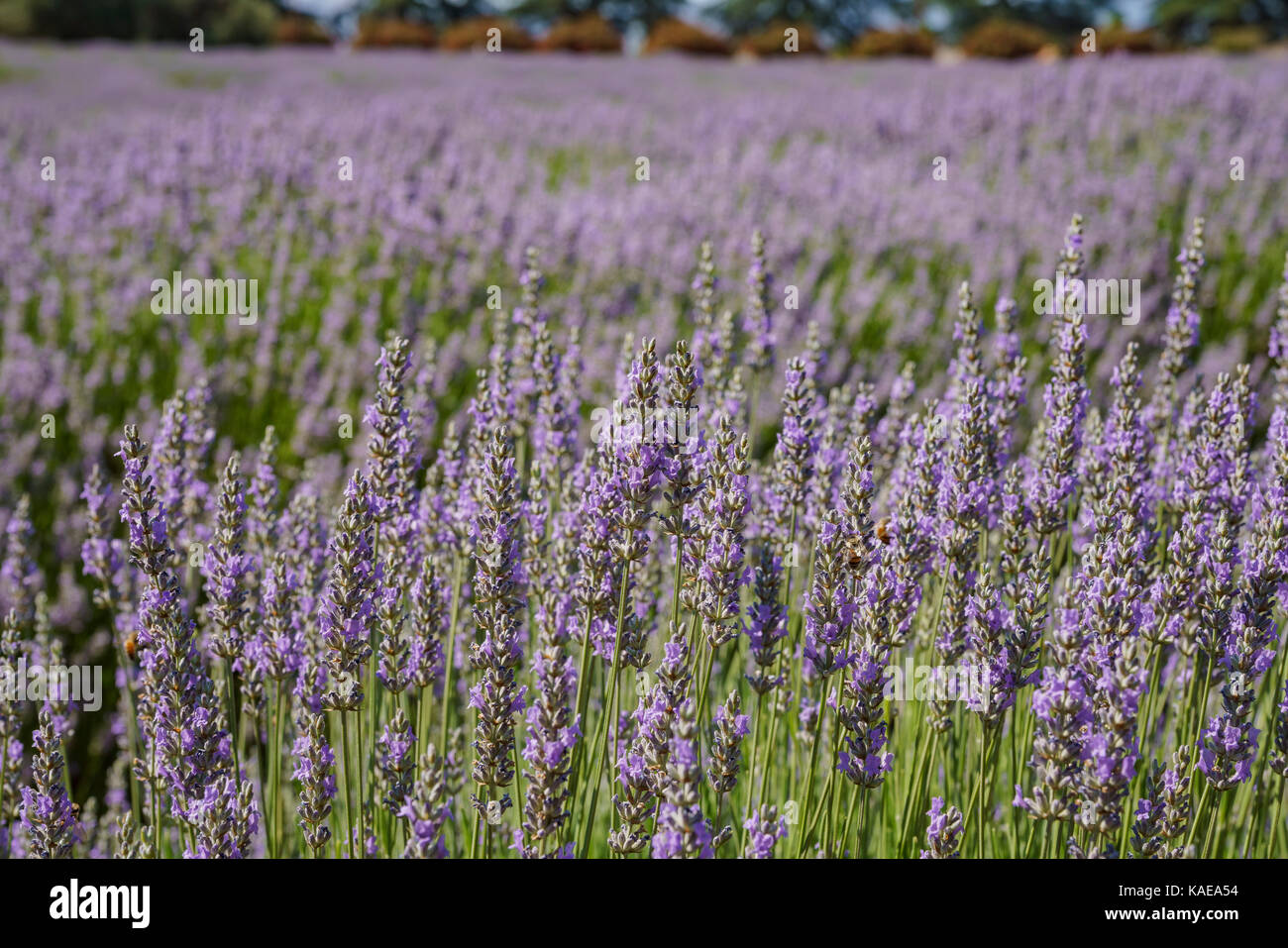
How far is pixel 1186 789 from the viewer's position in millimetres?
2002

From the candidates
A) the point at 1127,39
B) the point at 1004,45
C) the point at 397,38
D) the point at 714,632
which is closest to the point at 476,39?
the point at 397,38

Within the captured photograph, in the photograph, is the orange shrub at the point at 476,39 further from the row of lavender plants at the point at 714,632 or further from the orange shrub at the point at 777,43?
the row of lavender plants at the point at 714,632

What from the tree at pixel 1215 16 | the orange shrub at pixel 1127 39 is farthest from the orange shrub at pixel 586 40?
the tree at pixel 1215 16

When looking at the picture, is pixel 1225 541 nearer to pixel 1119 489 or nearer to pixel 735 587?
pixel 1119 489

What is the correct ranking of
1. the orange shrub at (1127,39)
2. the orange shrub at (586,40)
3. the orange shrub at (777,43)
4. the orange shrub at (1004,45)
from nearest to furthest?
the orange shrub at (1127,39) < the orange shrub at (1004,45) < the orange shrub at (777,43) < the orange shrub at (586,40)

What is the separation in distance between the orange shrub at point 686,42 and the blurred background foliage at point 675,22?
36mm

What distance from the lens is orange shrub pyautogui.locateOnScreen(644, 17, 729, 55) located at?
1174 inches

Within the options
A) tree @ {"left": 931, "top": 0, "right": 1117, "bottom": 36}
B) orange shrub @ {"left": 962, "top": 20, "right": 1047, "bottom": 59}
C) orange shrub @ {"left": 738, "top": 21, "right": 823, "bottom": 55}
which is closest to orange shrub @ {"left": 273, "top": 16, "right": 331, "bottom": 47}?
orange shrub @ {"left": 738, "top": 21, "right": 823, "bottom": 55}

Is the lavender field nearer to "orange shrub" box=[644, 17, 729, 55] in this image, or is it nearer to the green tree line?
"orange shrub" box=[644, 17, 729, 55]

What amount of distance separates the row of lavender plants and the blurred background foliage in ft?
77.9

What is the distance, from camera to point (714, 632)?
201cm

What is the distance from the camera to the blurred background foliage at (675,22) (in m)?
29.8
